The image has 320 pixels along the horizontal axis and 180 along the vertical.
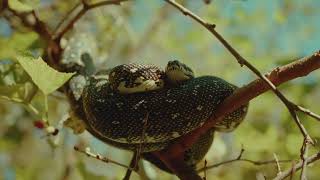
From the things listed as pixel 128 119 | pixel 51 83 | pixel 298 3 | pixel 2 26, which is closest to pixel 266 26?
pixel 298 3

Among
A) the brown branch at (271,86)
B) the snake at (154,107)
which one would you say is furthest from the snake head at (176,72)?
the brown branch at (271,86)

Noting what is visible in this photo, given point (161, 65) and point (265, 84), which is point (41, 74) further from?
point (161, 65)

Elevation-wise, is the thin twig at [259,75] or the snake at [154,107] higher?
the thin twig at [259,75]

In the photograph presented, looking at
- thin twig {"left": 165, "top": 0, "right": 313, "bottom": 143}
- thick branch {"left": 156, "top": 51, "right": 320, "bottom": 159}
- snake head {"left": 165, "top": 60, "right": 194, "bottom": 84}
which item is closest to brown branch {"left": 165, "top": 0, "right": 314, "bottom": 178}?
thin twig {"left": 165, "top": 0, "right": 313, "bottom": 143}

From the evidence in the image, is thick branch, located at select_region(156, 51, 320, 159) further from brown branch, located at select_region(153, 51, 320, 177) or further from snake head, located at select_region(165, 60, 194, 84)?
snake head, located at select_region(165, 60, 194, 84)

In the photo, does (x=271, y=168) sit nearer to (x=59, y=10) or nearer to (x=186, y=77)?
(x=186, y=77)

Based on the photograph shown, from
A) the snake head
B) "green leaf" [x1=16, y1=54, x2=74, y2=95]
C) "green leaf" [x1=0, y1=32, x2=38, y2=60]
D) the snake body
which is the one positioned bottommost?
"green leaf" [x1=0, y1=32, x2=38, y2=60]

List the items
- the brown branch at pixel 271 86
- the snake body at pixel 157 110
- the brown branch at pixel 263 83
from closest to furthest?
1. the brown branch at pixel 271 86
2. the brown branch at pixel 263 83
3. the snake body at pixel 157 110

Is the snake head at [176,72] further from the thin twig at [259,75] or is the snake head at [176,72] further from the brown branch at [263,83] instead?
the thin twig at [259,75]
